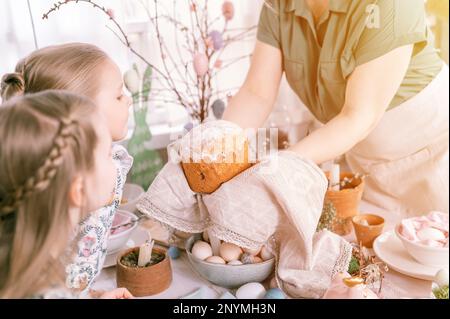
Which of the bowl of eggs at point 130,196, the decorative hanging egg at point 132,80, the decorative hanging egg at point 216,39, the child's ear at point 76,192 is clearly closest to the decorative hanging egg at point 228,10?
the decorative hanging egg at point 216,39

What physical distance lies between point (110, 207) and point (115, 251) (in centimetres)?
12

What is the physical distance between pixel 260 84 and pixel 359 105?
0.18 metres

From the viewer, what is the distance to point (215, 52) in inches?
33.9

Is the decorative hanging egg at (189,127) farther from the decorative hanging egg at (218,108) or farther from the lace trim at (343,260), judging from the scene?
the lace trim at (343,260)

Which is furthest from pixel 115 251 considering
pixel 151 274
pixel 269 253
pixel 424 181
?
pixel 424 181

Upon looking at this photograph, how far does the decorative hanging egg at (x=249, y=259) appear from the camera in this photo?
0.71 m

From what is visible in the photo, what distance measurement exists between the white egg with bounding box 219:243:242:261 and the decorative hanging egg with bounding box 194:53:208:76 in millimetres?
261

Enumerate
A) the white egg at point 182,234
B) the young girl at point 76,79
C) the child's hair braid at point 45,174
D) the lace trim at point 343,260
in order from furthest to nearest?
the white egg at point 182,234 → the lace trim at point 343,260 → the young girl at point 76,79 → the child's hair braid at point 45,174

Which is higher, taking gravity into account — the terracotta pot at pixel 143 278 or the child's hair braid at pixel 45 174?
the child's hair braid at pixel 45 174

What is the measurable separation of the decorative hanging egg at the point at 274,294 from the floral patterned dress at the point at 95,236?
0.72 ft

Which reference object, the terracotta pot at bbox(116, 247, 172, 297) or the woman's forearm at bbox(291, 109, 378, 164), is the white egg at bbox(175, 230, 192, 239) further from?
the woman's forearm at bbox(291, 109, 378, 164)

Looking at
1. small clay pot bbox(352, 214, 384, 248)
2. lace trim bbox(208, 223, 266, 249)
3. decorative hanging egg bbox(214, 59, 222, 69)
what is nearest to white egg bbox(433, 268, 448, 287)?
small clay pot bbox(352, 214, 384, 248)

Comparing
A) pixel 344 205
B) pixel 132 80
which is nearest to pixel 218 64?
pixel 132 80

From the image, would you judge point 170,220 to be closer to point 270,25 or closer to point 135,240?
point 135,240
